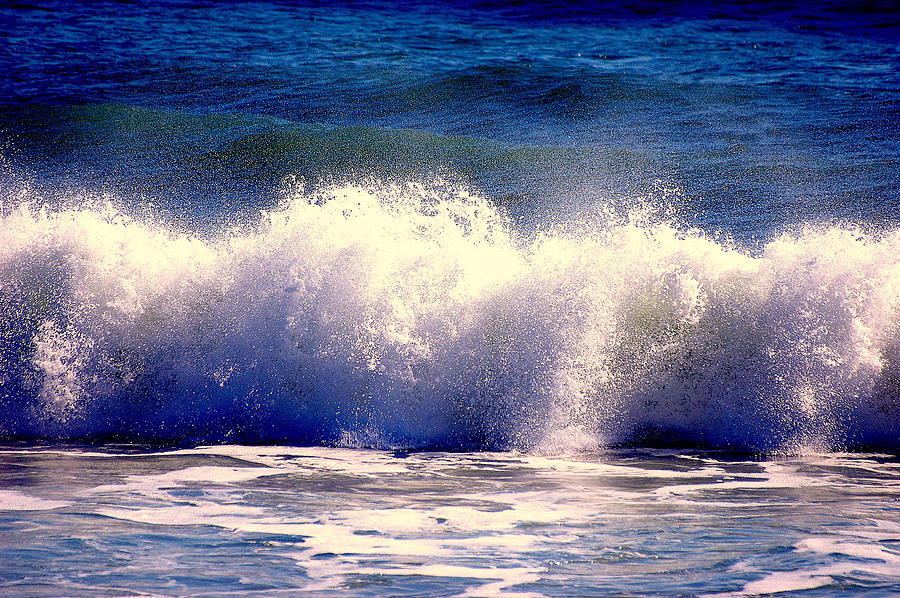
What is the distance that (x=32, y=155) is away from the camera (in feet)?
39.6

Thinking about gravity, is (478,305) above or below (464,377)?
above

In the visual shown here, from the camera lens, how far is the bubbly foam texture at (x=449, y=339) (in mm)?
5195

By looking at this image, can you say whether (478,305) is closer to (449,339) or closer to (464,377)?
(449,339)

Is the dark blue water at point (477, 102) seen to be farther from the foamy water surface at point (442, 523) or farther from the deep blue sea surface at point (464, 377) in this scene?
the foamy water surface at point (442, 523)

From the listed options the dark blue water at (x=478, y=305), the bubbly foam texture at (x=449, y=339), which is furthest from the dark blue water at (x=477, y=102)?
the bubbly foam texture at (x=449, y=339)

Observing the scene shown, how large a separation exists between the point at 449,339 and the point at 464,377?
28 cm

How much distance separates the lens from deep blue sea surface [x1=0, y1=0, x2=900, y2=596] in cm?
340

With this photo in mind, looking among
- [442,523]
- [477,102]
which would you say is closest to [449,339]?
[442,523]

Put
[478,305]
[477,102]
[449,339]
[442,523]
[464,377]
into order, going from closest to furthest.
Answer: [442,523] → [464,377] → [449,339] → [478,305] → [477,102]

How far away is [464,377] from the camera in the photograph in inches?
211

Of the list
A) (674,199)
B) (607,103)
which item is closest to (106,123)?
(607,103)

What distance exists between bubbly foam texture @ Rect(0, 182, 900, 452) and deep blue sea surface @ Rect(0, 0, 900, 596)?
0.02 meters

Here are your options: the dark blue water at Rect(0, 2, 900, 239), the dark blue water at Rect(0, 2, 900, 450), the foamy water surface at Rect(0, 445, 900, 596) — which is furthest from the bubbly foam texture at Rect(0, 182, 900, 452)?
the dark blue water at Rect(0, 2, 900, 239)

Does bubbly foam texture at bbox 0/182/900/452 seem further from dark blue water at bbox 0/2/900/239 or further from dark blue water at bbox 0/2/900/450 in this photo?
dark blue water at bbox 0/2/900/239
